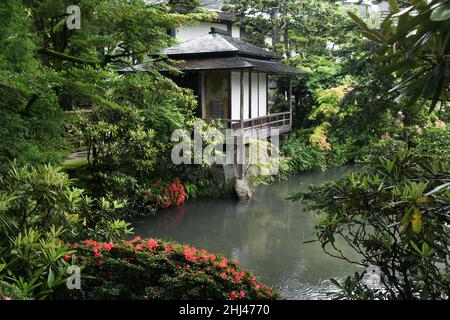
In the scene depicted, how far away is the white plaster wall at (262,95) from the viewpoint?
16.1 meters

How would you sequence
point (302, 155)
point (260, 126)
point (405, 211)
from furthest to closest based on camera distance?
1. point (302, 155)
2. point (260, 126)
3. point (405, 211)

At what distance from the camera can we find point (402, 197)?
259 centimetres

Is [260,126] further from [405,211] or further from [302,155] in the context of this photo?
[405,211]

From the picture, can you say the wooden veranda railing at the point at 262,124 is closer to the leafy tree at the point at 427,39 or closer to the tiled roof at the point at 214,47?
the tiled roof at the point at 214,47

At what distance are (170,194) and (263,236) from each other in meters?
2.96

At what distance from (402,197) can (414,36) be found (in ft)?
3.43

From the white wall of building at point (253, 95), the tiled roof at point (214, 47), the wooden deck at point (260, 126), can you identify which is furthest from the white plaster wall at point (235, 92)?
the tiled roof at point (214, 47)

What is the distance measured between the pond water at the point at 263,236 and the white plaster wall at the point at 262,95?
3755 mm

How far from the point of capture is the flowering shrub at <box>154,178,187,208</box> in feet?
36.4

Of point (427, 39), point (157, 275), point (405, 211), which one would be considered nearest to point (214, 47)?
point (157, 275)

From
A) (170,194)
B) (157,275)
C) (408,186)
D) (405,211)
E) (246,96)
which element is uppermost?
(246,96)

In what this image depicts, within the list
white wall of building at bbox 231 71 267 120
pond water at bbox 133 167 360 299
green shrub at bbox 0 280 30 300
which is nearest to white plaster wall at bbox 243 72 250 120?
white wall of building at bbox 231 71 267 120

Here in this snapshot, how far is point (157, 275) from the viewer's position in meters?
4.48
